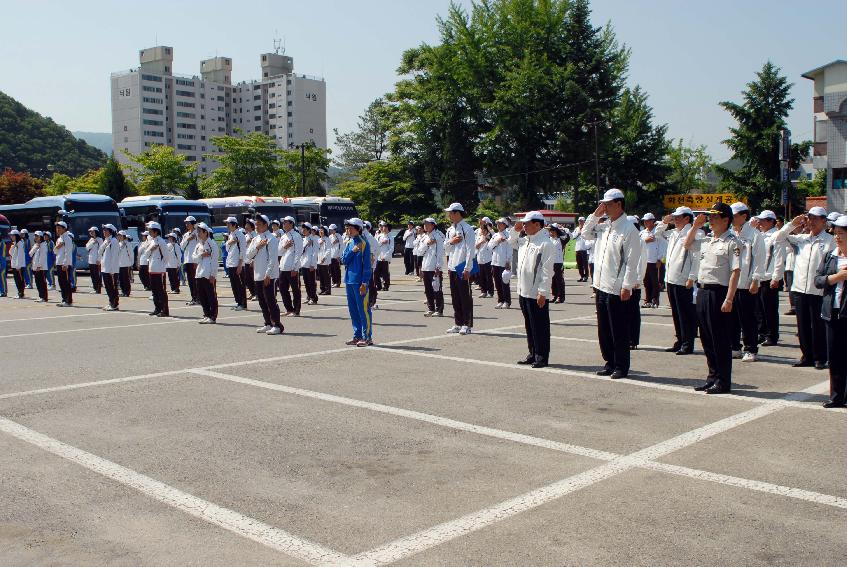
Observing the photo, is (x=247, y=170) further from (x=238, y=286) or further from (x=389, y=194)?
(x=238, y=286)

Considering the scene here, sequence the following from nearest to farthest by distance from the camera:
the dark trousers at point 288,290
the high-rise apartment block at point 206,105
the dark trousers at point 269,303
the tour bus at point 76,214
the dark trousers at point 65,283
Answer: the dark trousers at point 269,303
the dark trousers at point 288,290
the dark trousers at point 65,283
the tour bus at point 76,214
the high-rise apartment block at point 206,105

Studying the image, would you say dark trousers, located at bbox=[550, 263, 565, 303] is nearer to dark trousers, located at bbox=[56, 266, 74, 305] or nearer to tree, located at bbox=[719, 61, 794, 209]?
dark trousers, located at bbox=[56, 266, 74, 305]

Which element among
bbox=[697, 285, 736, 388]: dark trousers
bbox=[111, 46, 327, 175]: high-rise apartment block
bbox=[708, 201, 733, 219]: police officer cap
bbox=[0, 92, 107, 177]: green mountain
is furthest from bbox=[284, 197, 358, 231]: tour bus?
bbox=[111, 46, 327, 175]: high-rise apartment block

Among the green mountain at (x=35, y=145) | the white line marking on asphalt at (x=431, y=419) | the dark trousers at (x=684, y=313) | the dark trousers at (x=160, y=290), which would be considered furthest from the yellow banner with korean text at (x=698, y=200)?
the green mountain at (x=35, y=145)

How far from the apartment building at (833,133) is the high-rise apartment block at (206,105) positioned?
394 ft

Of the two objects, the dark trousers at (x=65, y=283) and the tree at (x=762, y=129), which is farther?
the tree at (x=762, y=129)

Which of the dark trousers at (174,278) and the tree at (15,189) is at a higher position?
the tree at (15,189)

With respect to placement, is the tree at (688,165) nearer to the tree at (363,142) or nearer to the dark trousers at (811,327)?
the tree at (363,142)

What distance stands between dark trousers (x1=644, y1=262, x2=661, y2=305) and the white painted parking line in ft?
44.6

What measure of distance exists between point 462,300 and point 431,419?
257 inches

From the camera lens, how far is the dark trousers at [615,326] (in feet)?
31.2

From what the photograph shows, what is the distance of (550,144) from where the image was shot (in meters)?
60.9

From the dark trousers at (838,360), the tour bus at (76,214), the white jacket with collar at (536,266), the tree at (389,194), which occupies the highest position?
the tree at (389,194)

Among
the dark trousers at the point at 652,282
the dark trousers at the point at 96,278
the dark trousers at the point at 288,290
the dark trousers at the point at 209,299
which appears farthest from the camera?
the dark trousers at the point at 96,278
